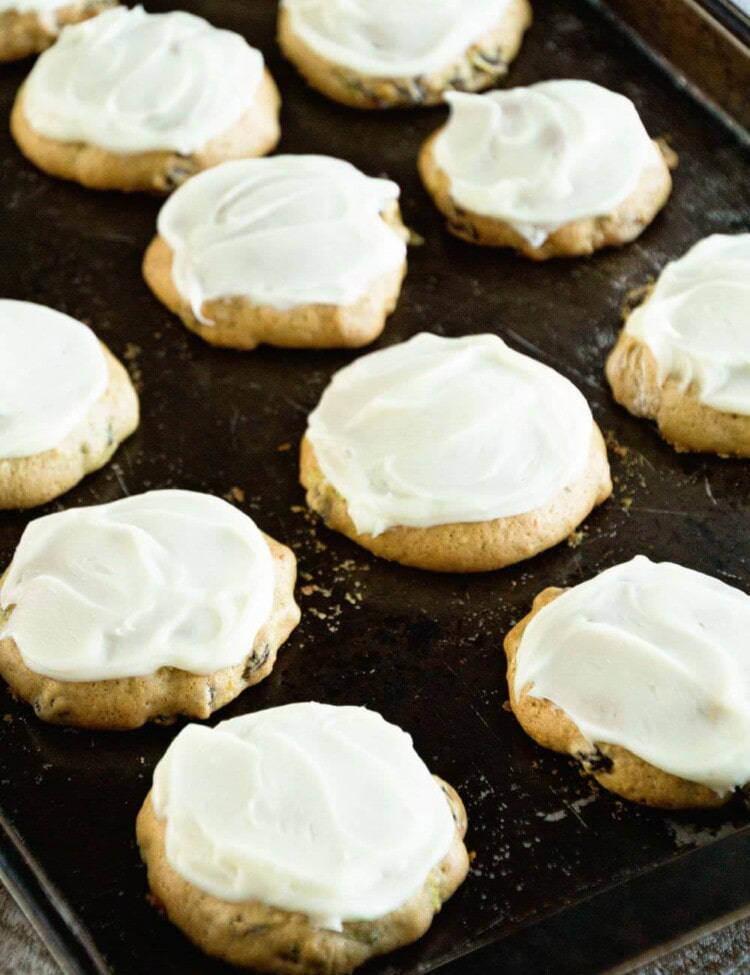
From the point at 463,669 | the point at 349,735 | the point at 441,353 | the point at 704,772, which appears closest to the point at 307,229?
the point at 441,353

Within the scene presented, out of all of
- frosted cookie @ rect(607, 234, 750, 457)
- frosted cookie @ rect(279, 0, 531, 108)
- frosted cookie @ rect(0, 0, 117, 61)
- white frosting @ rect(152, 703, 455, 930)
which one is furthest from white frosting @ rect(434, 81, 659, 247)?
white frosting @ rect(152, 703, 455, 930)

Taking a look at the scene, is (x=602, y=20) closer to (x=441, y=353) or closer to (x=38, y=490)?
(x=441, y=353)

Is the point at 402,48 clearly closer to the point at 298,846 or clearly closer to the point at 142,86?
the point at 142,86

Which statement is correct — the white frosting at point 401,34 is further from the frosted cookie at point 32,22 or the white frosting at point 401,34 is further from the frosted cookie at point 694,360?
the frosted cookie at point 694,360

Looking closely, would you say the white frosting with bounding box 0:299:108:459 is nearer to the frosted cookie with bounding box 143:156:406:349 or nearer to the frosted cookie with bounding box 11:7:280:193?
the frosted cookie with bounding box 143:156:406:349

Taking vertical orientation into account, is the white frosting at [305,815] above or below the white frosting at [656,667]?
below

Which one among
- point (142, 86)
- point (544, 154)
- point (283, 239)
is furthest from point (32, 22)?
point (544, 154)

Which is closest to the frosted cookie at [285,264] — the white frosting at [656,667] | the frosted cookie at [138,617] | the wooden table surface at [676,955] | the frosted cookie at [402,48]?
the frosted cookie at [402,48]
